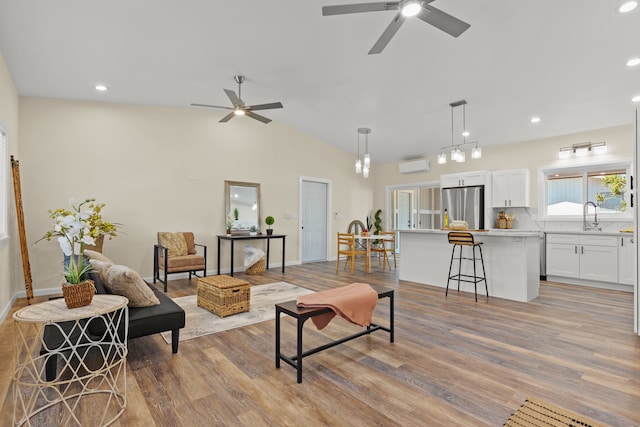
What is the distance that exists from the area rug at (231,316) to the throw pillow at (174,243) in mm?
1180

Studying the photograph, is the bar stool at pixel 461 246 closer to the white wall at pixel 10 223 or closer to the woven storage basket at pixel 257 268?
the woven storage basket at pixel 257 268

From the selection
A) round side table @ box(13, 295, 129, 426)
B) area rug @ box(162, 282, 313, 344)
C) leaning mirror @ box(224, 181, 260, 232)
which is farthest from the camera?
leaning mirror @ box(224, 181, 260, 232)

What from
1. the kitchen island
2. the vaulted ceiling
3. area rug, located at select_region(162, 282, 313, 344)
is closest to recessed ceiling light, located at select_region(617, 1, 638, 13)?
the vaulted ceiling

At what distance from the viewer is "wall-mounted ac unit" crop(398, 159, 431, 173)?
7903 millimetres

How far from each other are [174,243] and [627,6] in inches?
244

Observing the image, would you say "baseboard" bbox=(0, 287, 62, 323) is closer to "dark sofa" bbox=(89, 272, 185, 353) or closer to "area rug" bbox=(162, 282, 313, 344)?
"area rug" bbox=(162, 282, 313, 344)

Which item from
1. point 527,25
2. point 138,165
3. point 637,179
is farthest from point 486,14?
point 138,165

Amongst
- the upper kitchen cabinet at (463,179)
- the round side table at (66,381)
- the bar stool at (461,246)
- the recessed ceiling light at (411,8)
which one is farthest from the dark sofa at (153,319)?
the upper kitchen cabinet at (463,179)

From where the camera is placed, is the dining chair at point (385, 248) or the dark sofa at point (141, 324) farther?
the dining chair at point (385, 248)

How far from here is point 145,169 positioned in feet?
18.4

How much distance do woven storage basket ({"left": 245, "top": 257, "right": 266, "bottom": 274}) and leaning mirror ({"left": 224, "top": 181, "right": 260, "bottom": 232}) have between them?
0.71 metres

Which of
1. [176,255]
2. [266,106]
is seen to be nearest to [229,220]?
[176,255]

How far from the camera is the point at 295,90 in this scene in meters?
5.16

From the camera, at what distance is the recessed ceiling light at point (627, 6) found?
2914 mm
